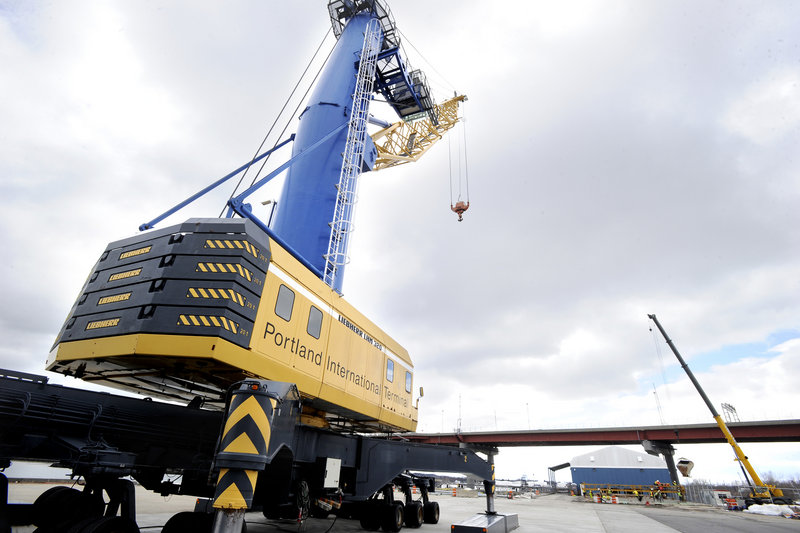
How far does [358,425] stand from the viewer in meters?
11.4

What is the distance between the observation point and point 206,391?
7.65 meters

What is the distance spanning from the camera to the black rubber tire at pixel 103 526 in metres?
4.74

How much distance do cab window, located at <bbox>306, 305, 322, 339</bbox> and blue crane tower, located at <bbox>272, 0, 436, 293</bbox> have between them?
387cm

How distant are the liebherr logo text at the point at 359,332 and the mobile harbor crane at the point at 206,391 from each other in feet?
0.13

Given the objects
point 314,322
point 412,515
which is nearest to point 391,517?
point 412,515

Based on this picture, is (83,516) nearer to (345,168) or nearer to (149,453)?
(149,453)

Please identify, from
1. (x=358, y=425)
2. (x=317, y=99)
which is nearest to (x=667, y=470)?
(x=358, y=425)

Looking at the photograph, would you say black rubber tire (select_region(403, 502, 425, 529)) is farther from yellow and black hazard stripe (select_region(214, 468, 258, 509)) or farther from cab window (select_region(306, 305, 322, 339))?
yellow and black hazard stripe (select_region(214, 468, 258, 509))

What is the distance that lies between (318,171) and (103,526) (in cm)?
1054

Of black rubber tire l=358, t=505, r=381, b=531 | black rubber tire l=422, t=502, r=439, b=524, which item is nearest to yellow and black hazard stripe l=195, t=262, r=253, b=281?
black rubber tire l=358, t=505, r=381, b=531

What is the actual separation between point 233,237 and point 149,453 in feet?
10.7

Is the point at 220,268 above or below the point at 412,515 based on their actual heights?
above

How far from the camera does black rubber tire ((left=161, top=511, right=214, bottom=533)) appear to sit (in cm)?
596

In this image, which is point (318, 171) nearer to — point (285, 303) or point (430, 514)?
point (285, 303)
